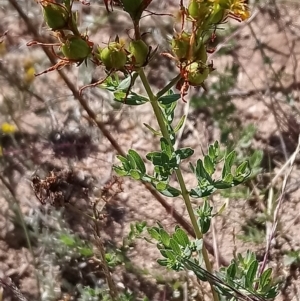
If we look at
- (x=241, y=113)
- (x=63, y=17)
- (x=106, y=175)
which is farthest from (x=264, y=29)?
(x=63, y=17)

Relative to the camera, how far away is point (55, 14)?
49.2 inches

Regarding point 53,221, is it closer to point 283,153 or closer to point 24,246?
point 24,246

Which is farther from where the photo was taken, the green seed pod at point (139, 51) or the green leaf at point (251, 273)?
the green leaf at point (251, 273)

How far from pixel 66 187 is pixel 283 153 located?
971mm

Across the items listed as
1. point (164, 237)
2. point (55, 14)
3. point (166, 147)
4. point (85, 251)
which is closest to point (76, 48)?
point (55, 14)

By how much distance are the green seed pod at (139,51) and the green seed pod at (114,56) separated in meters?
0.02

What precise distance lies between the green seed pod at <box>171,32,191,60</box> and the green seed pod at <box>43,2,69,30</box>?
242 mm

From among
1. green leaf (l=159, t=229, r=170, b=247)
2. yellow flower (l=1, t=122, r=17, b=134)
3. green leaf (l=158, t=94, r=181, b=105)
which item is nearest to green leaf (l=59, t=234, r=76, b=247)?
yellow flower (l=1, t=122, r=17, b=134)

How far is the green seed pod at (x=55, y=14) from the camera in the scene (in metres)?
1.25

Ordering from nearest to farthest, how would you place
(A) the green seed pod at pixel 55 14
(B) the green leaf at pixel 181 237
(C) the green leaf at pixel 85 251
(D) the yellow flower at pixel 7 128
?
(A) the green seed pod at pixel 55 14 → (B) the green leaf at pixel 181 237 → (C) the green leaf at pixel 85 251 → (D) the yellow flower at pixel 7 128

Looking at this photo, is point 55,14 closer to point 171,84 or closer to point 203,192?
point 171,84

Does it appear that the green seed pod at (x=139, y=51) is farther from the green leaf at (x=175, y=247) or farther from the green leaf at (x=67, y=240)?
the green leaf at (x=67, y=240)

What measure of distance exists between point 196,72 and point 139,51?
132 millimetres

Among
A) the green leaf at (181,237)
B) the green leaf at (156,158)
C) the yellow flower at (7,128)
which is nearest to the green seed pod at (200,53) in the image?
the green leaf at (156,158)
